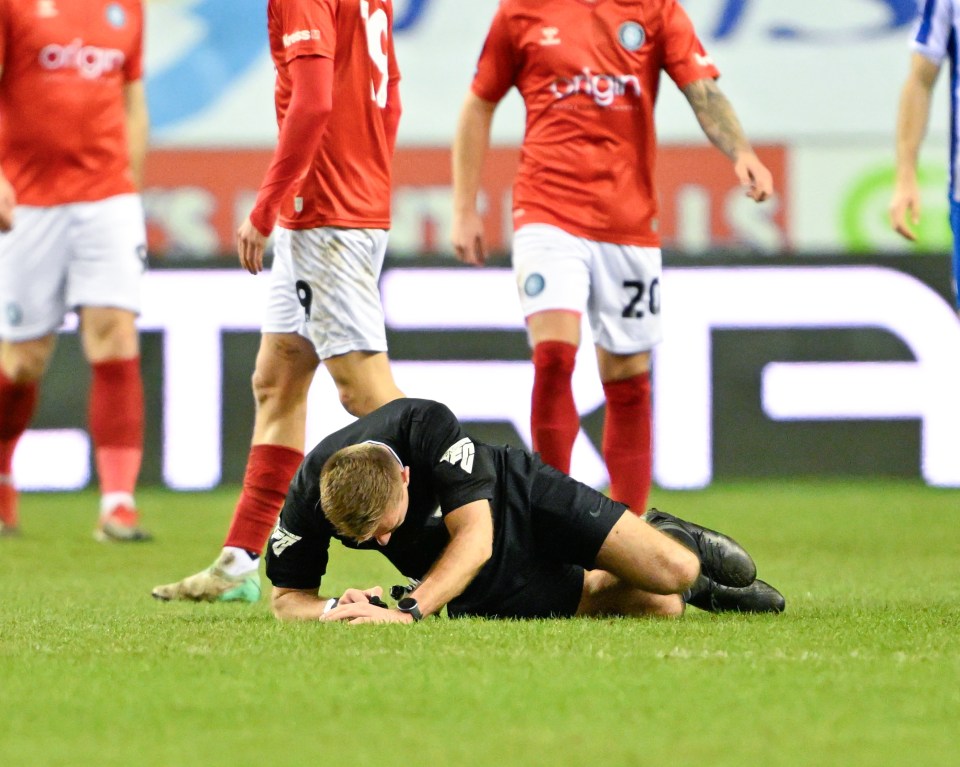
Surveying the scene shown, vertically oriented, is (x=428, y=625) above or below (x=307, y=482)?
below

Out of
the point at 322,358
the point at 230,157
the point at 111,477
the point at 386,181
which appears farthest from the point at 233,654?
the point at 230,157

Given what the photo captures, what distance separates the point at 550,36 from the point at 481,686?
8.75 feet

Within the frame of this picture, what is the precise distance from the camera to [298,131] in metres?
4.14

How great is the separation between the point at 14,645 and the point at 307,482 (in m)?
0.68

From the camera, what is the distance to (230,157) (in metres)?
12.2

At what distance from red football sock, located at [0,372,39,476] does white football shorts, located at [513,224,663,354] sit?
2.21 m

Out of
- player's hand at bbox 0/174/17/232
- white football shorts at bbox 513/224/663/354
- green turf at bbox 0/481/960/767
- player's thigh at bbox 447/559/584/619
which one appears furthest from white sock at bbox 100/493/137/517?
player's thigh at bbox 447/559/584/619

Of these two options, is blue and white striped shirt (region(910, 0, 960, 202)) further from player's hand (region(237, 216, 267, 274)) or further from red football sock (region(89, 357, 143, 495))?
red football sock (region(89, 357, 143, 495))

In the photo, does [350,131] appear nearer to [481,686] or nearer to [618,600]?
[618,600]

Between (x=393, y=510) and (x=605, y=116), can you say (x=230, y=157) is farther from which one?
(x=393, y=510)

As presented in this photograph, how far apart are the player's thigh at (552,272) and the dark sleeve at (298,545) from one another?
1430 mm

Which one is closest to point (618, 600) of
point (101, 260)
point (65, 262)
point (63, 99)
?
point (101, 260)

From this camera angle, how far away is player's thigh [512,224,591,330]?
4941mm

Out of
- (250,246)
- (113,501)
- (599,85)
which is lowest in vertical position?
(113,501)
